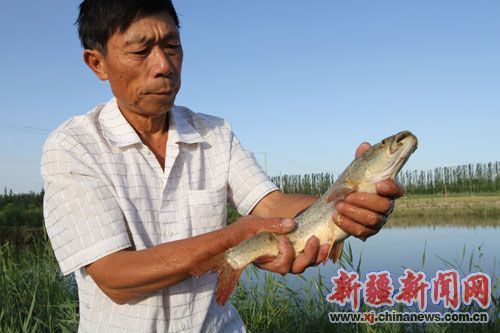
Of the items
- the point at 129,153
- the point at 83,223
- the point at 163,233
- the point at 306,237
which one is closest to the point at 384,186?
the point at 306,237

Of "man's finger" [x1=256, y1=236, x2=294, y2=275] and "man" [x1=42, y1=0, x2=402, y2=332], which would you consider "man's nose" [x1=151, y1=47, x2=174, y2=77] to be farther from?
"man's finger" [x1=256, y1=236, x2=294, y2=275]

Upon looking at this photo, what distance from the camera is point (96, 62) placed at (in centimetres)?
264

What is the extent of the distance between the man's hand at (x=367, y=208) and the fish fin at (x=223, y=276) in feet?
1.96

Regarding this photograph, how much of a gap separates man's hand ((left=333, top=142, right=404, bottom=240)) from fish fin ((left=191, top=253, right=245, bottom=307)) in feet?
1.96

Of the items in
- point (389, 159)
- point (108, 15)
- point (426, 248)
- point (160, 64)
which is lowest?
point (426, 248)

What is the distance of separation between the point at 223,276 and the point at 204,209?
0.34 meters

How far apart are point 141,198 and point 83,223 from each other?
0.28 m

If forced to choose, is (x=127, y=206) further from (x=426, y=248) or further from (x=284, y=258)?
(x=426, y=248)

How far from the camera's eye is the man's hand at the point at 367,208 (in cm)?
228

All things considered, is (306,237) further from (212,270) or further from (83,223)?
(83,223)

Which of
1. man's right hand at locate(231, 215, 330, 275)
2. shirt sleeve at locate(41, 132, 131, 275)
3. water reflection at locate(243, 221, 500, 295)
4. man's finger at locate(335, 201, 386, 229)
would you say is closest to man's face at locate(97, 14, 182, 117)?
shirt sleeve at locate(41, 132, 131, 275)

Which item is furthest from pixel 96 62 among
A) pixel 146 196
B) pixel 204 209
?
pixel 204 209

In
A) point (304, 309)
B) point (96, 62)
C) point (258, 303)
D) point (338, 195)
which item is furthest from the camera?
point (258, 303)

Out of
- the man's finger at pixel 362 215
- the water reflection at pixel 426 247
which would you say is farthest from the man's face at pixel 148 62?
the water reflection at pixel 426 247
